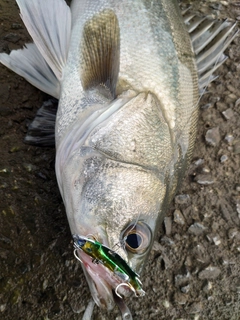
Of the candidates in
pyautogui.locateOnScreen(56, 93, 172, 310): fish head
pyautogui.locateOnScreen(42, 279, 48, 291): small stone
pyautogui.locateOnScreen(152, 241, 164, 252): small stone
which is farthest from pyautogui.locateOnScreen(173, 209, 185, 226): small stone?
pyautogui.locateOnScreen(42, 279, 48, 291): small stone

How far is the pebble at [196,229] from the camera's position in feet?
8.64

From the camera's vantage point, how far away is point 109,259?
178 centimetres

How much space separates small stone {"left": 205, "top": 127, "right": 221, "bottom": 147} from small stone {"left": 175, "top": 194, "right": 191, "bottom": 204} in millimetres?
448

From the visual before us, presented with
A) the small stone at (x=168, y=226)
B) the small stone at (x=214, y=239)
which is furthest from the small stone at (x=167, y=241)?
the small stone at (x=214, y=239)

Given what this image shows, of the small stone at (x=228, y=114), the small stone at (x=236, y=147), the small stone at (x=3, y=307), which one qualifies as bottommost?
the small stone at (x=3, y=307)

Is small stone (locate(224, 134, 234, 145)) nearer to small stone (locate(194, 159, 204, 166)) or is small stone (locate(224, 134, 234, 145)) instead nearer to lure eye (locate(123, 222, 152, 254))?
small stone (locate(194, 159, 204, 166))

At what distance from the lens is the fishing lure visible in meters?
1.78

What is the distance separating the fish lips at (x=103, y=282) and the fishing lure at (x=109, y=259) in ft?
0.08

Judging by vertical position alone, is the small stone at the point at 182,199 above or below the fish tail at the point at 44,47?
below

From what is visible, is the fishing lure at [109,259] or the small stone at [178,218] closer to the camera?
the fishing lure at [109,259]

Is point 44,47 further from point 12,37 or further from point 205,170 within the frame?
point 205,170

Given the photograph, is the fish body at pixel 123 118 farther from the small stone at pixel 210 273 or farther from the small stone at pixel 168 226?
the small stone at pixel 210 273

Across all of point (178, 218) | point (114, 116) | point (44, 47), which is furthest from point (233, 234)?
point (44, 47)

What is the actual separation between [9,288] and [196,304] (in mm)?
1177
